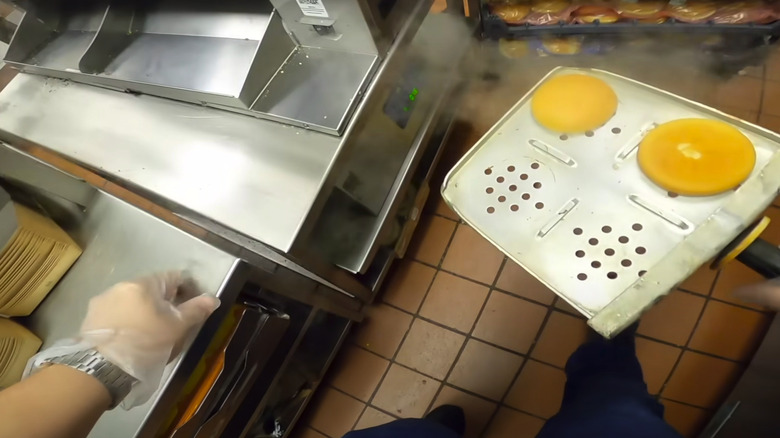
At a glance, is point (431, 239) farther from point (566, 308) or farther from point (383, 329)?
point (566, 308)

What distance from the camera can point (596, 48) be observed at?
1.35 metres

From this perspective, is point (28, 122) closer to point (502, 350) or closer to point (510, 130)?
point (510, 130)

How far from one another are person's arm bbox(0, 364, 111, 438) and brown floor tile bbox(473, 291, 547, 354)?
89cm

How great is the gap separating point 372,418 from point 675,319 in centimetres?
78

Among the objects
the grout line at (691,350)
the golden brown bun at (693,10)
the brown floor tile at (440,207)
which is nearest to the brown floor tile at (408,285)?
the brown floor tile at (440,207)

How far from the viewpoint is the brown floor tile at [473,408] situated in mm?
1216

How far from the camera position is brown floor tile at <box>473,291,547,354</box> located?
1227mm

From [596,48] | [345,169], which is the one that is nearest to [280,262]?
[345,169]

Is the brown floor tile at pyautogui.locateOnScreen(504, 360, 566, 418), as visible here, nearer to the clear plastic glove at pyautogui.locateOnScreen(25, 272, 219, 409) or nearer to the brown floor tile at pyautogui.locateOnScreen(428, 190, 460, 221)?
the brown floor tile at pyautogui.locateOnScreen(428, 190, 460, 221)

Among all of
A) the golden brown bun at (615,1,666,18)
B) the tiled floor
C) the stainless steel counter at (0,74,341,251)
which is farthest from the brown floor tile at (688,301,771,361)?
the stainless steel counter at (0,74,341,251)

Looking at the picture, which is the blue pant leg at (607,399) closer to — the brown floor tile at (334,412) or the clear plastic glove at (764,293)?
the clear plastic glove at (764,293)

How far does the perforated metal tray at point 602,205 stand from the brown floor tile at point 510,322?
2.02 ft

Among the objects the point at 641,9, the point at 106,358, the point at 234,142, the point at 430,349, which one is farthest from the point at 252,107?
the point at 641,9

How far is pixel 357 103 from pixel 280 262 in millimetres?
322
